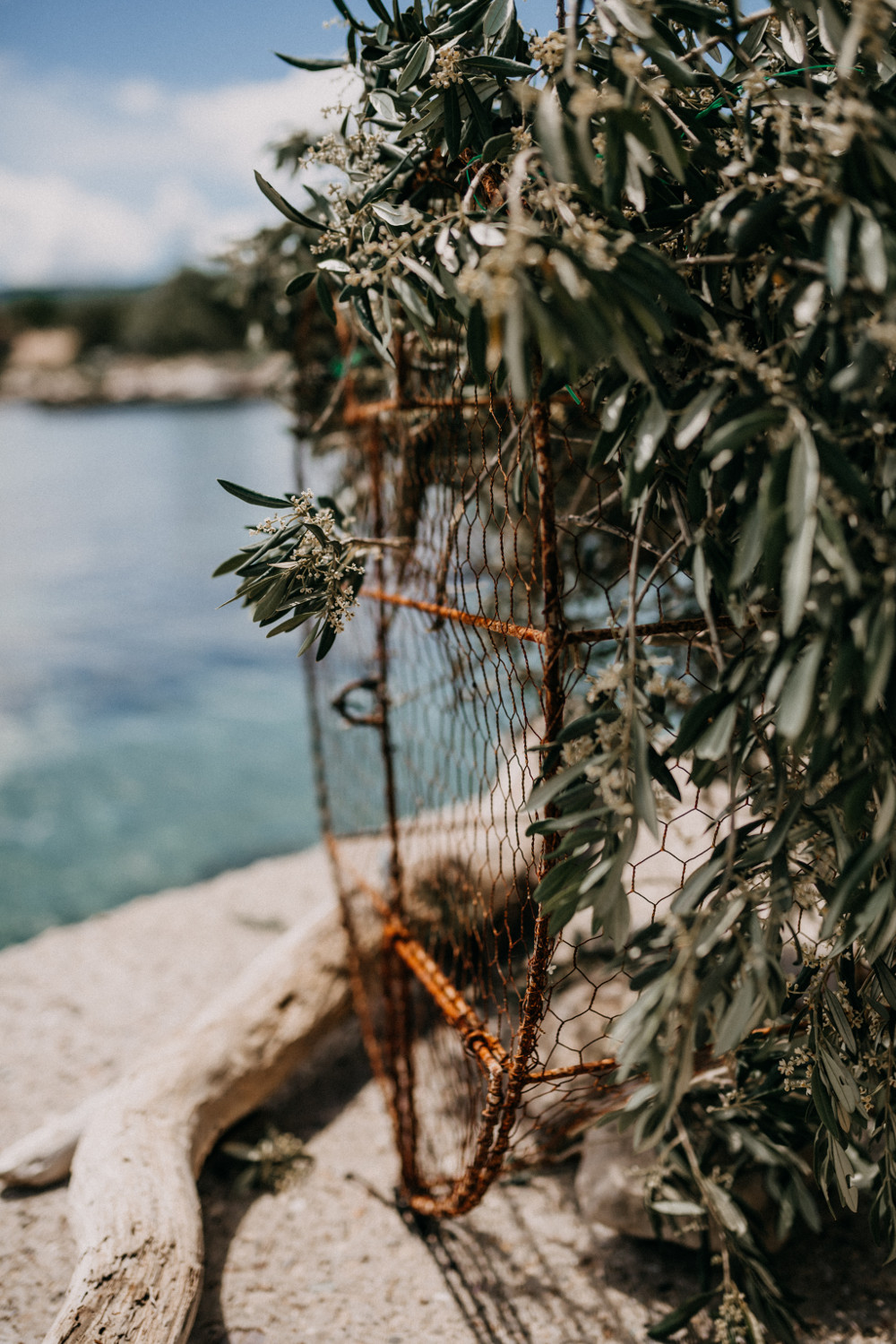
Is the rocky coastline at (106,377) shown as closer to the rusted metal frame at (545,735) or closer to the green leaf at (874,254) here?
the rusted metal frame at (545,735)

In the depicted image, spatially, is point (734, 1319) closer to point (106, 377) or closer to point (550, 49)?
point (550, 49)

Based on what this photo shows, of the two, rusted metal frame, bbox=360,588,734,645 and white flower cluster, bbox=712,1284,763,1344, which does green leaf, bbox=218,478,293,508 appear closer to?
rusted metal frame, bbox=360,588,734,645

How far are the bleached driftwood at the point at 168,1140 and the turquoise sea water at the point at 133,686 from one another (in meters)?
1.68

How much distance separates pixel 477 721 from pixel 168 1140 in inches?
47.3

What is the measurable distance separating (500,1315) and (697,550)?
1.57 m

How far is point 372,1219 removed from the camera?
1865 millimetres

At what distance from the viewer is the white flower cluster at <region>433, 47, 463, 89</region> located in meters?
0.94

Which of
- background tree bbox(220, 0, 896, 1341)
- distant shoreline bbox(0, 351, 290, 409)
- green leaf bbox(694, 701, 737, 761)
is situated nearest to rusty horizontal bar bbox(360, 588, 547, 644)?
background tree bbox(220, 0, 896, 1341)

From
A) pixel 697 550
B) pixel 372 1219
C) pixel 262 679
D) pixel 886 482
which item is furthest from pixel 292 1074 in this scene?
pixel 262 679

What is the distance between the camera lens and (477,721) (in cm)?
126

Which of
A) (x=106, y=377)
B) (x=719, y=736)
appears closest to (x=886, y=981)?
(x=719, y=736)

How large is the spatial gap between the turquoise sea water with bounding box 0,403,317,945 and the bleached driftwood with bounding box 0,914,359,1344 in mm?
1684

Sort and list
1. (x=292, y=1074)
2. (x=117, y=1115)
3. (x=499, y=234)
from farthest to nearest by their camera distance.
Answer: (x=292, y=1074)
(x=117, y=1115)
(x=499, y=234)

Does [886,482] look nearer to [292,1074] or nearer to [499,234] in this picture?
[499,234]
